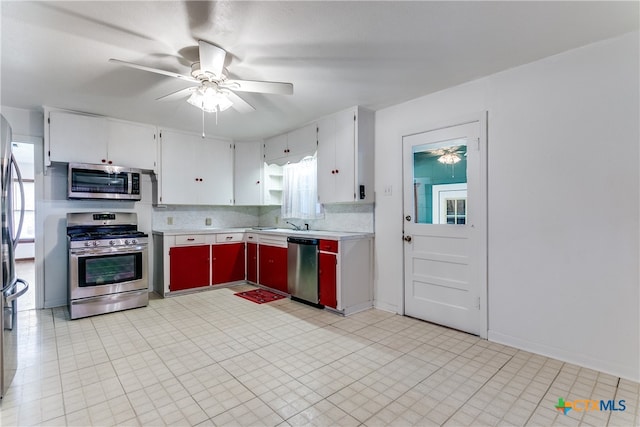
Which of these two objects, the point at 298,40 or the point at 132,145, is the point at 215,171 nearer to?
the point at 132,145

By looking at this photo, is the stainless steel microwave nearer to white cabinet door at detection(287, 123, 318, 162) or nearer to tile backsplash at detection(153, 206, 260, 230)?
tile backsplash at detection(153, 206, 260, 230)

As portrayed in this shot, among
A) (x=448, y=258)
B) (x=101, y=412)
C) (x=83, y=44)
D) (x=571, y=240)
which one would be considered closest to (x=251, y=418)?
(x=101, y=412)

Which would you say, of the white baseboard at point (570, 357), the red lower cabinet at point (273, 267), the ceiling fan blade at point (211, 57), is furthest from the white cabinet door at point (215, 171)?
the white baseboard at point (570, 357)

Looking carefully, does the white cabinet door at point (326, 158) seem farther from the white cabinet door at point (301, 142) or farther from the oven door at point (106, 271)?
the oven door at point (106, 271)

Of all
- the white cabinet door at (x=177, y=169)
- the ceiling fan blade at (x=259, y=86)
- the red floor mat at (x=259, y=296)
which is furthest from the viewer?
the white cabinet door at (x=177, y=169)

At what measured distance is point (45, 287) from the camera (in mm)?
3922

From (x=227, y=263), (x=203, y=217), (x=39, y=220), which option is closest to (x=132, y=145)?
(x=39, y=220)

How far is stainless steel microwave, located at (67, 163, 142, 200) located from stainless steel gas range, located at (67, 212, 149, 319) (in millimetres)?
300

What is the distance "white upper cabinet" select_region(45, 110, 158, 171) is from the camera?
3.73 meters

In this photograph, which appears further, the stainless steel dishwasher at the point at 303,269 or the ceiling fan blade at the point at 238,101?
the stainless steel dishwasher at the point at 303,269

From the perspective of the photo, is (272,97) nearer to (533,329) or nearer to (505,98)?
(505,98)

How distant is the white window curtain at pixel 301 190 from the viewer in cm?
466

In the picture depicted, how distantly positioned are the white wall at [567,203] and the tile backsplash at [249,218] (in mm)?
1596

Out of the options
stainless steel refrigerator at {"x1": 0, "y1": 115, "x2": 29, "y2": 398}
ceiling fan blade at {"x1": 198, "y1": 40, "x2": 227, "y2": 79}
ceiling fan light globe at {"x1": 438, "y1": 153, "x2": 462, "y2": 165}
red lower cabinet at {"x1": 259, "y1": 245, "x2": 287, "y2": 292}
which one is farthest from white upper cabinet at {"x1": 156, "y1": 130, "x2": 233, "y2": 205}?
ceiling fan light globe at {"x1": 438, "y1": 153, "x2": 462, "y2": 165}
